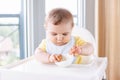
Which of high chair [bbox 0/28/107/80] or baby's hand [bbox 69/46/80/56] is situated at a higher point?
baby's hand [bbox 69/46/80/56]

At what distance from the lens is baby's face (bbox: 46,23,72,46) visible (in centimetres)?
85

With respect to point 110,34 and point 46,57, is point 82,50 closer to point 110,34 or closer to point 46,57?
point 46,57

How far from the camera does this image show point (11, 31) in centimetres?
198

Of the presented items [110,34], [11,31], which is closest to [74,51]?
[110,34]

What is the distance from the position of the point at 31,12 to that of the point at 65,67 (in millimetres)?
1105

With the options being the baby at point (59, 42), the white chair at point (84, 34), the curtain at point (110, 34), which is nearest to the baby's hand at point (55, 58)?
the baby at point (59, 42)

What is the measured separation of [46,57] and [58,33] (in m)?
0.11

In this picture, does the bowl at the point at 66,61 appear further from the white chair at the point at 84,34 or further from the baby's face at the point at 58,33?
the white chair at the point at 84,34

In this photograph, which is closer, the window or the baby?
the baby

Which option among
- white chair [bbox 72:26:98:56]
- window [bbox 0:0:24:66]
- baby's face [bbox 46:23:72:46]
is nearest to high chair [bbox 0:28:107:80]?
baby's face [bbox 46:23:72:46]

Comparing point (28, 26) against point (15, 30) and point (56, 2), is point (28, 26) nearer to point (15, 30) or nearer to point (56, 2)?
point (15, 30)

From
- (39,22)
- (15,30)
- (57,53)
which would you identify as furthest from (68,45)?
(15,30)

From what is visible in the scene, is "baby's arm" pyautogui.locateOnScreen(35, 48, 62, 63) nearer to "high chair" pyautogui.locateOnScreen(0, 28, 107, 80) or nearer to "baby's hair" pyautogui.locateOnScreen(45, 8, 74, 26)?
"high chair" pyautogui.locateOnScreen(0, 28, 107, 80)

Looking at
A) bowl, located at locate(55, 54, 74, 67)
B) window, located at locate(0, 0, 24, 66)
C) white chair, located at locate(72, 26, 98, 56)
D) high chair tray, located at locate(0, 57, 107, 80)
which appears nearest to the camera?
high chair tray, located at locate(0, 57, 107, 80)
